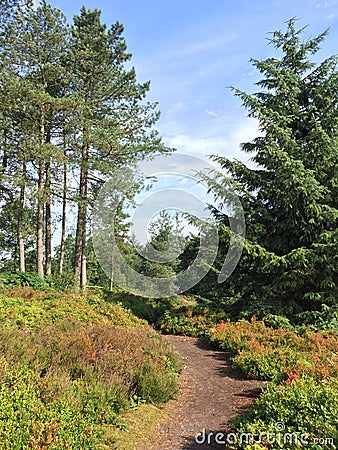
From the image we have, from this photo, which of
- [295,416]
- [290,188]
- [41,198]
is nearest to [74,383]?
[295,416]

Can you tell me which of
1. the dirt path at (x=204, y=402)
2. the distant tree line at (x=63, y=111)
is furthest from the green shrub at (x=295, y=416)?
the distant tree line at (x=63, y=111)

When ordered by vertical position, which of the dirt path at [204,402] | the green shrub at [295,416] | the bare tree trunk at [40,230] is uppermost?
the bare tree trunk at [40,230]

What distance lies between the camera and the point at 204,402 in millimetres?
5305

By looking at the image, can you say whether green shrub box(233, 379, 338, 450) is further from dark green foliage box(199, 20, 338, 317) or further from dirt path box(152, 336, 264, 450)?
dark green foliage box(199, 20, 338, 317)

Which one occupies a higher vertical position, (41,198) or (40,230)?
(41,198)

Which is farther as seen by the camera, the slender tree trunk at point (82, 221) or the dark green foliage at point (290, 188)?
the slender tree trunk at point (82, 221)

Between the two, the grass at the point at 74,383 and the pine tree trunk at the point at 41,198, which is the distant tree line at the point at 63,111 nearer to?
the pine tree trunk at the point at 41,198

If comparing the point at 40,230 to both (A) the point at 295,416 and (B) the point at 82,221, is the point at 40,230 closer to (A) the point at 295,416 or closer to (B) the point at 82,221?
(B) the point at 82,221

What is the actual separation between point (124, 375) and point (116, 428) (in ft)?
3.03

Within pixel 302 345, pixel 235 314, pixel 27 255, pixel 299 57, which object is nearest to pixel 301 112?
pixel 299 57

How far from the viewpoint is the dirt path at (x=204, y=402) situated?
4.06m

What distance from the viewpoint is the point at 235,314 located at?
1155cm

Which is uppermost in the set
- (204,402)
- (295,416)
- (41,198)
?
(41,198)

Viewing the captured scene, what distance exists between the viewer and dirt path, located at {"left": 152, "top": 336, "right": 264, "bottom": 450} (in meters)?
4.06
